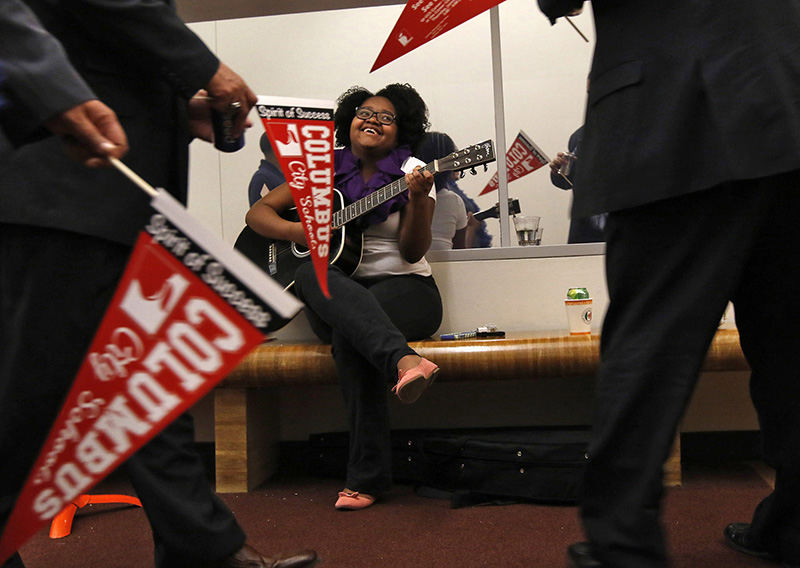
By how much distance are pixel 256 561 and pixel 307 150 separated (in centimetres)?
79

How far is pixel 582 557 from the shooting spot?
3.48 feet

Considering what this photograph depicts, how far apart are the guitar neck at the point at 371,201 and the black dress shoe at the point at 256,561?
4.23 ft

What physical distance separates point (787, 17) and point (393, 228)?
157cm

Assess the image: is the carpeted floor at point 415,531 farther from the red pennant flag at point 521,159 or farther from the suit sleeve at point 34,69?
the red pennant flag at point 521,159

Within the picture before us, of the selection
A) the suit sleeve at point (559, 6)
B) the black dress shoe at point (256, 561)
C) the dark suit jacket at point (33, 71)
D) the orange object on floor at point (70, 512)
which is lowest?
the orange object on floor at point (70, 512)

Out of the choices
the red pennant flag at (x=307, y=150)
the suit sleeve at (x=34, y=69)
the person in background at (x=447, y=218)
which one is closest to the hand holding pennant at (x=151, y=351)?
the suit sleeve at (x=34, y=69)

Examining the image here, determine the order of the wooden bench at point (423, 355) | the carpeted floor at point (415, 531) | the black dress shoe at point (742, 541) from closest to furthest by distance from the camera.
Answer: the black dress shoe at point (742, 541)
the carpeted floor at point (415, 531)
the wooden bench at point (423, 355)

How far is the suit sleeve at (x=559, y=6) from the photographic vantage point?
3.78 ft

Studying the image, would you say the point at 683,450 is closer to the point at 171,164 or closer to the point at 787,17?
the point at 787,17

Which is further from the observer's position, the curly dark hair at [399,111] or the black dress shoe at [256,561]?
the curly dark hair at [399,111]

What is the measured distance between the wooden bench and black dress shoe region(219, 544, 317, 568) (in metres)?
0.95

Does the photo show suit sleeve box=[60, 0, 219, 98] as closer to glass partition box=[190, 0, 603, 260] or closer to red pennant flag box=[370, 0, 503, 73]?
red pennant flag box=[370, 0, 503, 73]

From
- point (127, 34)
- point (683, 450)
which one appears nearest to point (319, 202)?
point (127, 34)

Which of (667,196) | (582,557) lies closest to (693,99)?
(667,196)
